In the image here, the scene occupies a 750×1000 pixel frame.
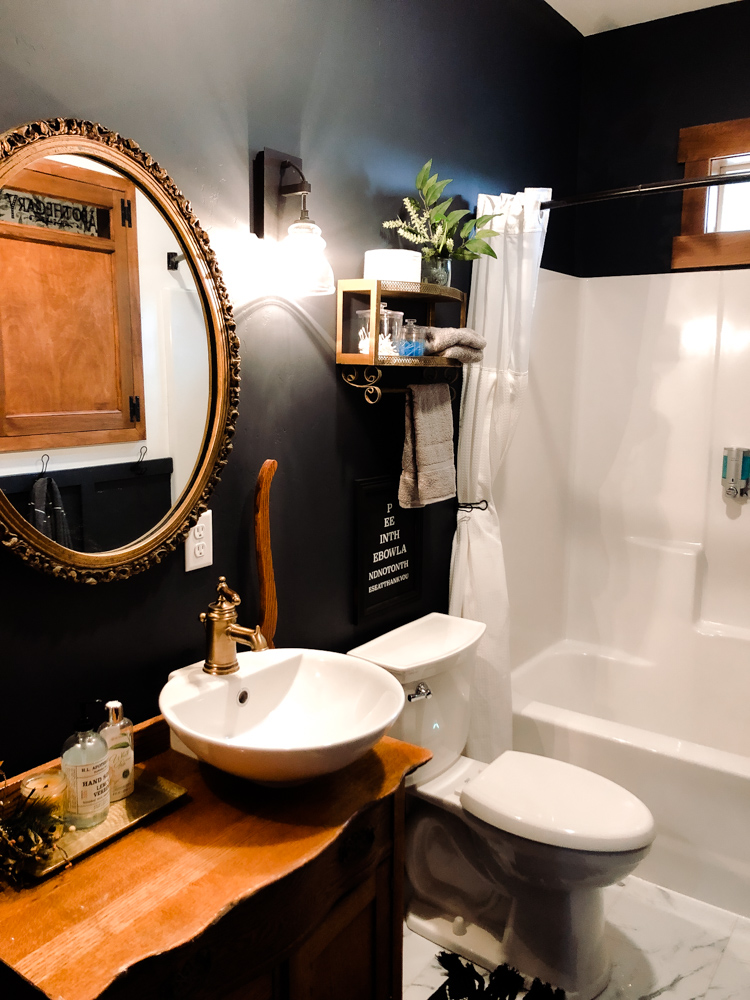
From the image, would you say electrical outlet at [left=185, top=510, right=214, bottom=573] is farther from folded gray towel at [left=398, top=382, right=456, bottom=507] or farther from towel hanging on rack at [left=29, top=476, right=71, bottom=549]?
folded gray towel at [left=398, top=382, right=456, bottom=507]

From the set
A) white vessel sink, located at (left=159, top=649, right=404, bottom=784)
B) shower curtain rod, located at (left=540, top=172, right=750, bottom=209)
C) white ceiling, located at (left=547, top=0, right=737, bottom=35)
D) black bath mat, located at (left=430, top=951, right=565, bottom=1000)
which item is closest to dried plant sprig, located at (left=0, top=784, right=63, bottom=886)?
white vessel sink, located at (left=159, top=649, right=404, bottom=784)

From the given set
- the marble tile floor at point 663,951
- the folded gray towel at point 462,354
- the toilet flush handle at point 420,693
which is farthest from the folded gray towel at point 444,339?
the marble tile floor at point 663,951

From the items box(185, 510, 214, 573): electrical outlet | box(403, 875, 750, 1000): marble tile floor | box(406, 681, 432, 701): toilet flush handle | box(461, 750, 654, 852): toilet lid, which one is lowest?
box(403, 875, 750, 1000): marble tile floor

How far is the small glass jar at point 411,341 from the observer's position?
1973 millimetres

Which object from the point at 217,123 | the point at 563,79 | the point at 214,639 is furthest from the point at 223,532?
the point at 563,79

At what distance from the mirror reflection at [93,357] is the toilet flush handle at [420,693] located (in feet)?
2.72

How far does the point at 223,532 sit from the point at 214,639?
0.28 meters

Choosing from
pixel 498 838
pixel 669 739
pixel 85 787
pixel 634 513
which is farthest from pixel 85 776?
pixel 634 513

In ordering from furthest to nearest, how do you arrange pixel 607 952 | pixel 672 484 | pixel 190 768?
1. pixel 672 484
2. pixel 607 952
3. pixel 190 768

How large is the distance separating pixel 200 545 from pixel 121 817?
57 cm

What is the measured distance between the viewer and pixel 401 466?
2.24m

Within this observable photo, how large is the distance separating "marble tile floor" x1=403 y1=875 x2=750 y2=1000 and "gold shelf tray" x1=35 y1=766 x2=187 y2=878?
1.05 meters

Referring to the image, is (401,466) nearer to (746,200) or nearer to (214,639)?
(214,639)

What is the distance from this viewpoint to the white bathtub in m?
2.24
